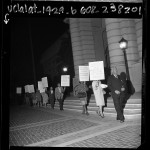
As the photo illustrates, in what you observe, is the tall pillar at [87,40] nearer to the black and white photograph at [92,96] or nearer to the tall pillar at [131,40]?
the black and white photograph at [92,96]

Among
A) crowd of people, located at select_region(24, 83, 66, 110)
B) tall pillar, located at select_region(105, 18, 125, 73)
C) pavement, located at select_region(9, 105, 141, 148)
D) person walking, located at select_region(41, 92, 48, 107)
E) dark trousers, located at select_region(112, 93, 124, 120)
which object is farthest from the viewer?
person walking, located at select_region(41, 92, 48, 107)

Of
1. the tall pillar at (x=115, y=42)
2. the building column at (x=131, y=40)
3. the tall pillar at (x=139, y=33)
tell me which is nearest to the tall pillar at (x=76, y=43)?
the tall pillar at (x=115, y=42)

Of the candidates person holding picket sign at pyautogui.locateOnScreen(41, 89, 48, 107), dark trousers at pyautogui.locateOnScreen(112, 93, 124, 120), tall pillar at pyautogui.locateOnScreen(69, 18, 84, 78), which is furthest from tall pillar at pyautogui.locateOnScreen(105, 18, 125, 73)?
dark trousers at pyautogui.locateOnScreen(112, 93, 124, 120)

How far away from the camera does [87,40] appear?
19.3 m

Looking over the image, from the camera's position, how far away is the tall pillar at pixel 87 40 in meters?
19.2

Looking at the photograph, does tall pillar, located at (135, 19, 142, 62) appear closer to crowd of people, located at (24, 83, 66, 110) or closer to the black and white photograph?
the black and white photograph

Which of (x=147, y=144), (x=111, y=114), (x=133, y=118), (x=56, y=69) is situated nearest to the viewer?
(x=147, y=144)

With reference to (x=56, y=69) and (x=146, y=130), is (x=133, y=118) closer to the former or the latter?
(x=146, y=130)

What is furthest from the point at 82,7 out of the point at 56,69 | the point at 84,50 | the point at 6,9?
the point at 56,69

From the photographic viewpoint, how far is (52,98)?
14.7m

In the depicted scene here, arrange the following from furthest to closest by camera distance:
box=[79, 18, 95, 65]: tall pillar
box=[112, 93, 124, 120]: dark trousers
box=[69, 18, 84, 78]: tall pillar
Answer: box=[69, 18, 84, 78]: tall pillar < box=[79, 18, 95, 65]: tall pillar < box=[112, 93, 124, 120]: dark trousers

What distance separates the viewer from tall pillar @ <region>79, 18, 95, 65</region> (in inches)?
755

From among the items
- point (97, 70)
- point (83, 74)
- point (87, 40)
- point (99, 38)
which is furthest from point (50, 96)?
point (99, 38)

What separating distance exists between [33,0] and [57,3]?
0.59m
